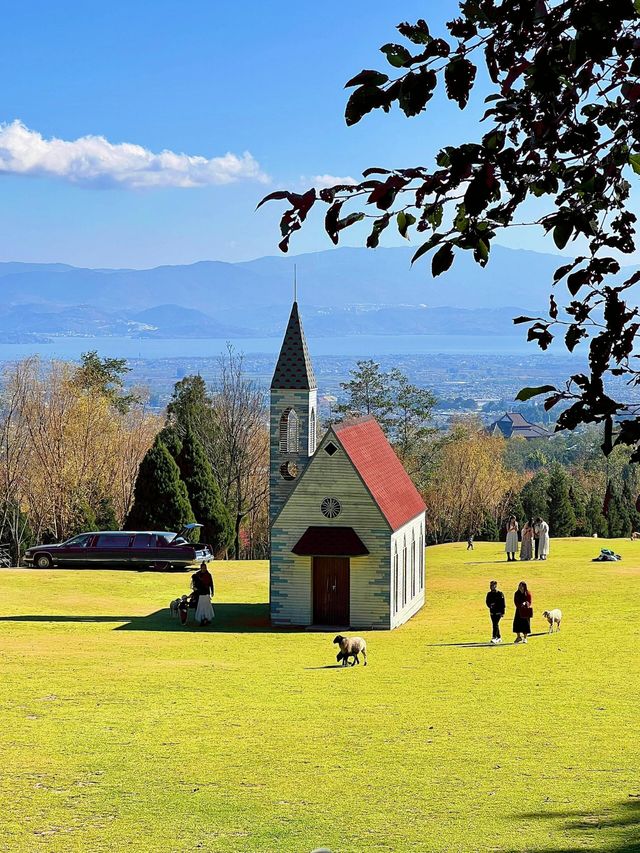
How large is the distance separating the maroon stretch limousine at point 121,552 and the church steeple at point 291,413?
32.5 feet

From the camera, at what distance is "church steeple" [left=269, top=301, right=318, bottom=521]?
37844mm

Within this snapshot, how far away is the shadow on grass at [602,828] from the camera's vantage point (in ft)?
40.1

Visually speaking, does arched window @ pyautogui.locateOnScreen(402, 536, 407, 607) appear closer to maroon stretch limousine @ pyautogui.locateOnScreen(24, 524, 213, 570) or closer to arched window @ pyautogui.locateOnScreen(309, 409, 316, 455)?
arched window @ pyautogui.locateOnScreen(309, 409, 316, 455)

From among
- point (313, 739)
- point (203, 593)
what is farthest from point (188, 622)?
point (313, 739)

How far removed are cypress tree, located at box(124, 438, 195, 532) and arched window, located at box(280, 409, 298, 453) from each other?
59.8 ft

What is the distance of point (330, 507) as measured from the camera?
35.2 meters

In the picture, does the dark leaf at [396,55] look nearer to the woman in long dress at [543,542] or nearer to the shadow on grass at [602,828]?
the shadow on grass at [602,828]

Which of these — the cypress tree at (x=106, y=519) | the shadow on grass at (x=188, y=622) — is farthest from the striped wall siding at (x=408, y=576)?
the cypress tree at (x=106, y=519)

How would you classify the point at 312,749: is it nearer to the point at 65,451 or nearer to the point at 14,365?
the point at 65,451

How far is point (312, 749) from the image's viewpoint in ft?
57.7

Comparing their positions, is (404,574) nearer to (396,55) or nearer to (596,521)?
(396,55)

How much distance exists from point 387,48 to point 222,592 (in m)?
38.8

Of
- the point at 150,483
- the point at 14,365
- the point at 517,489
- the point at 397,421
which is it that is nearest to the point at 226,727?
the point at 150,483

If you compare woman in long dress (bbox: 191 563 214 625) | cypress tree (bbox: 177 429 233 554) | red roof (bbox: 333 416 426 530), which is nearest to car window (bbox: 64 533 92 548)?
cypress tree (bbox: 177 429 233 554)
